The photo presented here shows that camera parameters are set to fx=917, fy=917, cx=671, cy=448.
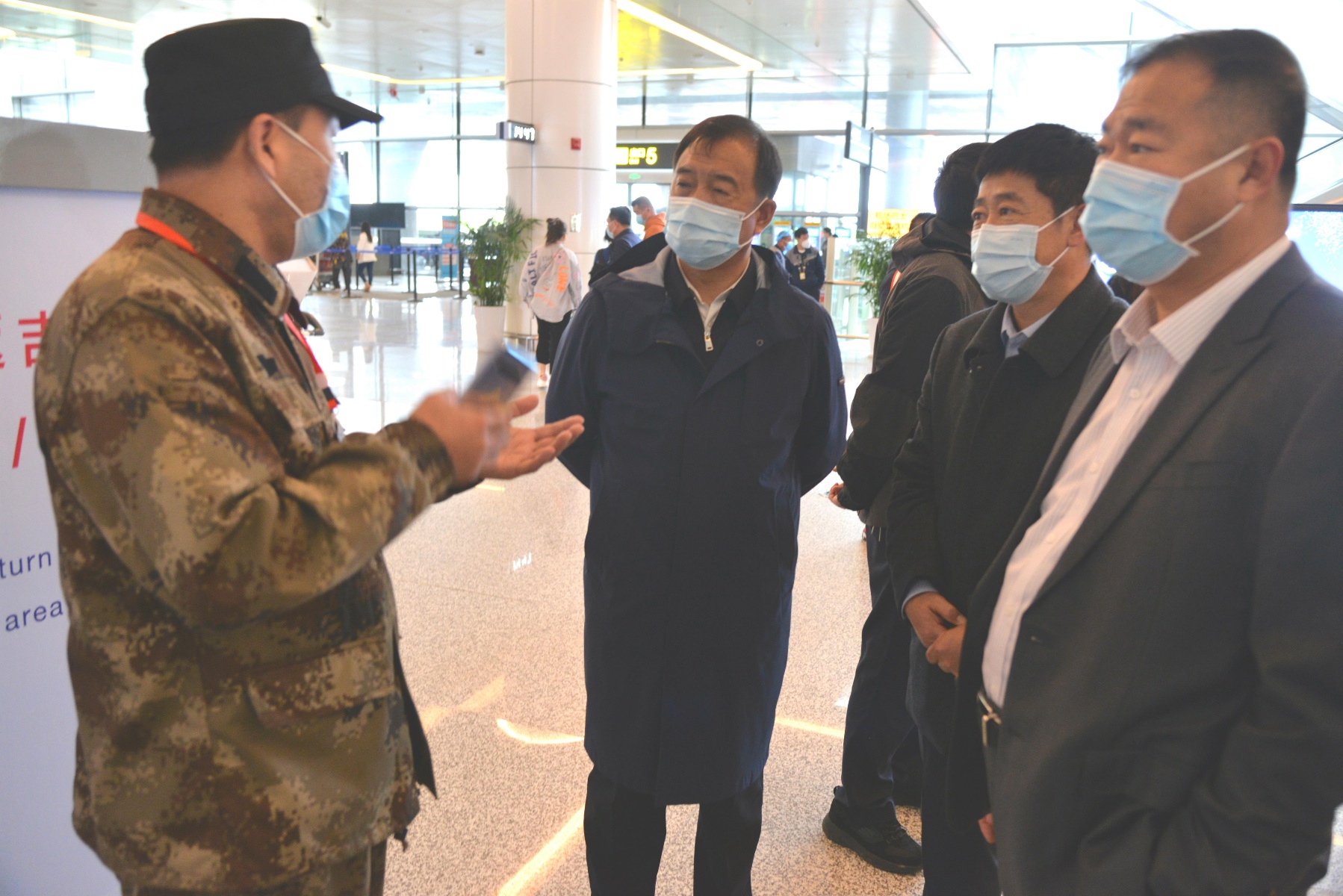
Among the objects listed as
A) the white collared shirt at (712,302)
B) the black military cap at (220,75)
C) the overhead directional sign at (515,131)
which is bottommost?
the white collared shirt at (712,302)

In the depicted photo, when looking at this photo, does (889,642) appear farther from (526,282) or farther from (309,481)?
(526,282)

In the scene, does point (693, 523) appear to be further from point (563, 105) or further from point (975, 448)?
point (563, 105)

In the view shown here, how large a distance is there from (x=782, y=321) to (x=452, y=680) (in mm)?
2000

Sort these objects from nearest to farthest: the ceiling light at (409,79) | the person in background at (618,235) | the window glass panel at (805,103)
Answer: the person in background at (618,235) → the window glass panel at (805,103) → the ceiling light at (409,79)

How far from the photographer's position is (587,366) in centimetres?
196

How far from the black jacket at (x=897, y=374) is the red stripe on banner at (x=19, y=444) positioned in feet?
5.76

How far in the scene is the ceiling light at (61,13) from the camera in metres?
15.2

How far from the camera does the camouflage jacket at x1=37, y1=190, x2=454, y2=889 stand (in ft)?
3.01

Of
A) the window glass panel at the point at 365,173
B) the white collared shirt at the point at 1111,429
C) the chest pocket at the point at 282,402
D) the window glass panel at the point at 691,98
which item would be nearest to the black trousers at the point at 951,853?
the white collared shirt at the point at 1111,429

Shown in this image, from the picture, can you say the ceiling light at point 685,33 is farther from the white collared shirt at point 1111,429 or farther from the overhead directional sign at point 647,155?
the white collared shirt at point 1111,429

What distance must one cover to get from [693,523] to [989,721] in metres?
0.69

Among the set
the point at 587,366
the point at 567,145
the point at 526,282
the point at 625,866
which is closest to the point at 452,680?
the point at 625,866

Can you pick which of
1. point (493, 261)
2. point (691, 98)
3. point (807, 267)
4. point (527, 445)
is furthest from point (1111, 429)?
point (691, 98)

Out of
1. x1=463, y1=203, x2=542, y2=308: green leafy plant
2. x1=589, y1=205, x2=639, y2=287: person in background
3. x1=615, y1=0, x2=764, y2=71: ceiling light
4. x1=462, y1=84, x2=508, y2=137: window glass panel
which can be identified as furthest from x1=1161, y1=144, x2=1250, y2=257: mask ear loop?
x1=462, y1=84, x2=508, y2=137: window glass panel
